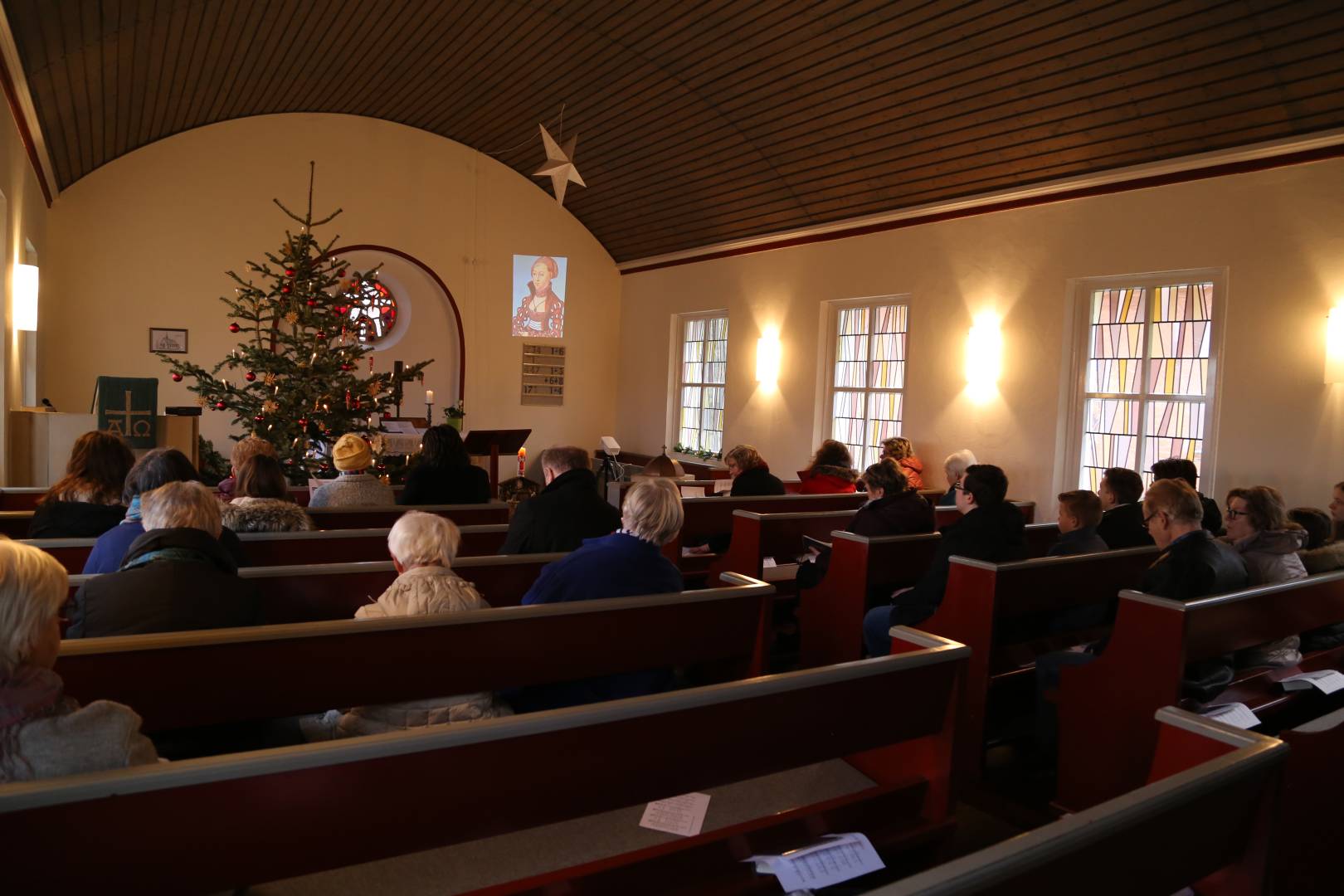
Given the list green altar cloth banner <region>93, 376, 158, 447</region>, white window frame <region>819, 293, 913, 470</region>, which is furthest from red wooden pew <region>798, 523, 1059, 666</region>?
green altar cloth banner <region>93, 376, 158, 447</region>

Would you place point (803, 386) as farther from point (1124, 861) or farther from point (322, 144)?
point (1124, 861)

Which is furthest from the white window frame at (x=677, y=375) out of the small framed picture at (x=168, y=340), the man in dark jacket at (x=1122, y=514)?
the man in dark jacket at (x=1122, y=514)

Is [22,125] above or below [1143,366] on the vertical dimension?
above

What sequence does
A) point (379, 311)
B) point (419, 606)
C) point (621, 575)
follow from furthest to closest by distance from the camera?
point (379, 311), point (621, 575), point (419, 606)

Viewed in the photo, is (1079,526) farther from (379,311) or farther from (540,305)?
(379,311)

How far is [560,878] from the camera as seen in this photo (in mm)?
1601

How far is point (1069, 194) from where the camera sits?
22.8 feet

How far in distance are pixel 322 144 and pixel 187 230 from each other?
1720 millimetres

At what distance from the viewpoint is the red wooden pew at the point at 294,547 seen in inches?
126

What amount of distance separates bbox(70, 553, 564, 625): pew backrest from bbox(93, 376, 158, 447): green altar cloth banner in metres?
3.92

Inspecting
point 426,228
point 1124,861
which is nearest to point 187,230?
point 426,228

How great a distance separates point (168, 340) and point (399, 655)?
29.8 ft

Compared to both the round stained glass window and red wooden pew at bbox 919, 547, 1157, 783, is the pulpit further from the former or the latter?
red wooden pew at bbox 919, 547, 1157, 783

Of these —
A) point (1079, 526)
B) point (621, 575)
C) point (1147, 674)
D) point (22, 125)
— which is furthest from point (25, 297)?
point (1147, 674)
